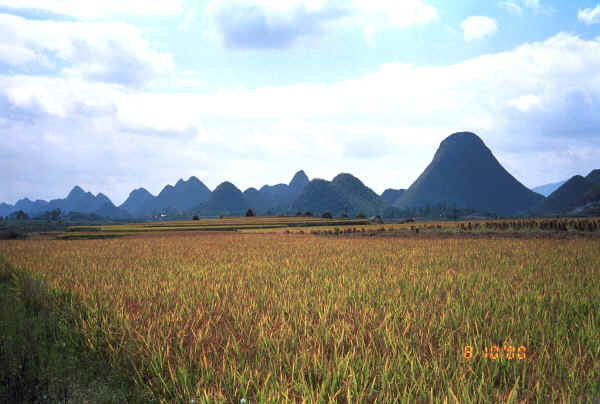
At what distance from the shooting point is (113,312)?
6113mm

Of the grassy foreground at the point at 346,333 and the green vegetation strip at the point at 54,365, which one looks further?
the green vegetation strip at the point at 54,365

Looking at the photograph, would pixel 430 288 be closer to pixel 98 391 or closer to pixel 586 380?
pixel 586 380

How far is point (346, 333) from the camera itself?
15.3 ft

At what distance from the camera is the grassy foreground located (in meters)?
3.38

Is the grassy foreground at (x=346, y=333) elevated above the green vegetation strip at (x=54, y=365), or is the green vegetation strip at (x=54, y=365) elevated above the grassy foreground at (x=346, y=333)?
the grassy foreground at (x=346, y=333)

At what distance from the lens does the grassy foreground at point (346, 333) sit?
3.38 metres
